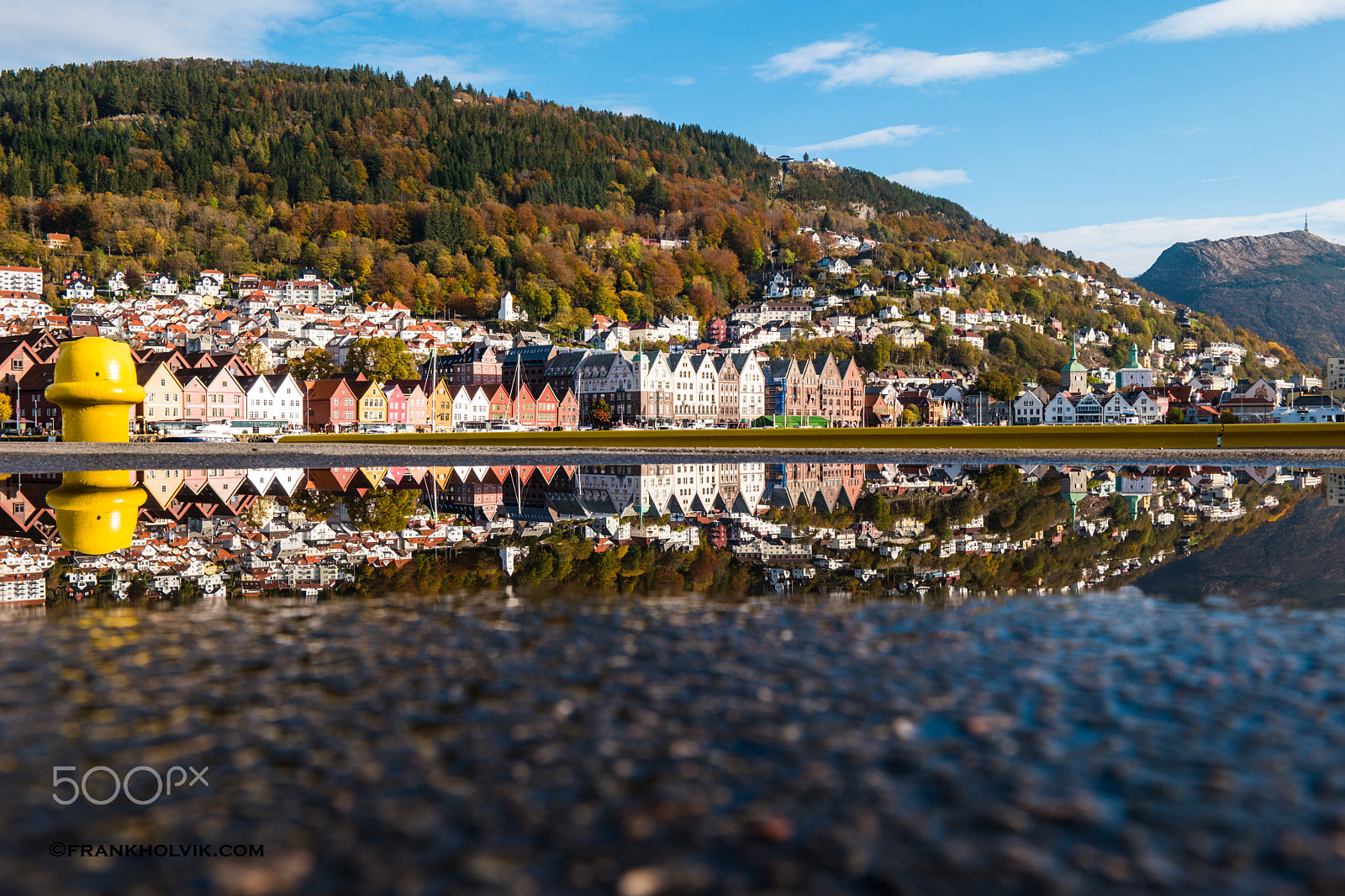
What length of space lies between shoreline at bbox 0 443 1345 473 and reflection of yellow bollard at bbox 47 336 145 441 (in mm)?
1281

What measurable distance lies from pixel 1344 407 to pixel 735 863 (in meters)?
162

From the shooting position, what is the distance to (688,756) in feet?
16.1

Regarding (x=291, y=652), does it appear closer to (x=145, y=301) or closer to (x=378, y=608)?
(x=378, y=608)

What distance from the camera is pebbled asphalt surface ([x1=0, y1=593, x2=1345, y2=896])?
383 centimetres

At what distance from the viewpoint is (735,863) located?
152 inches

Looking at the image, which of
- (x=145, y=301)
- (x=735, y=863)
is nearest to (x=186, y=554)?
(x=735, y=863)

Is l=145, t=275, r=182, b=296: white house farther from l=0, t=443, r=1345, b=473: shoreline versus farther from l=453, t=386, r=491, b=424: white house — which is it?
l=0, t=443, r=1345, b=473: shoreline

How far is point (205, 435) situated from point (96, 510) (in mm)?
57162

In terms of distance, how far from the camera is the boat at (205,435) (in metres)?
68.3

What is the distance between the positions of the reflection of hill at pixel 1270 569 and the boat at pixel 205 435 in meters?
67.6

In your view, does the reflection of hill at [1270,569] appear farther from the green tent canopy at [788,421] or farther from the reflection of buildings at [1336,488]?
the green tent canopy at [788,421]

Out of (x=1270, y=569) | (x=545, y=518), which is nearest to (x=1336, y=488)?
(x=1270, y=569)

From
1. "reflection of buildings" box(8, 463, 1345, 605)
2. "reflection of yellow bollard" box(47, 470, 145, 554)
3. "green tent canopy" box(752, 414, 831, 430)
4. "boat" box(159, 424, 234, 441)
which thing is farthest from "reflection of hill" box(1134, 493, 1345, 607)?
"green tent canopy" box(752, 414, 831, 430)

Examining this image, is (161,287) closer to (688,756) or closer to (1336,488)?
(1336,488)
